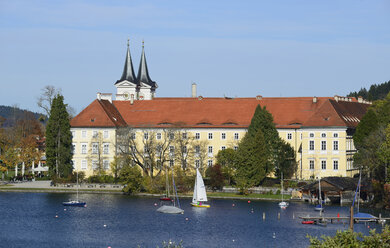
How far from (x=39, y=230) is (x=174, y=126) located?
4350cm

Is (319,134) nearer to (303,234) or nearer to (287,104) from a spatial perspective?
(287,104)

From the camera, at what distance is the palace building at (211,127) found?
105 m

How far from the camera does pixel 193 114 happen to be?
115688 millimetres

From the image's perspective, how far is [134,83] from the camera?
462 ft

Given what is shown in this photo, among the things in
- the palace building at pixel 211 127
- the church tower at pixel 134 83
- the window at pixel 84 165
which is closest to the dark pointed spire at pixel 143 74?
the church tower at pixel 134 83

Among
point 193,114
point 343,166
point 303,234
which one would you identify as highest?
point 193,114

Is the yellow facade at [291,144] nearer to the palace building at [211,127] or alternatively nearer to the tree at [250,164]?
the palace building at [211,127]

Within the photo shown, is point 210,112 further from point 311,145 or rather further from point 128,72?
point 128,72

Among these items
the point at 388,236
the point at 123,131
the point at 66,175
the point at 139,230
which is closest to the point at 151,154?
the point at 123,131

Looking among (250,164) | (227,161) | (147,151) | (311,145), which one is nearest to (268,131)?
(227,161)

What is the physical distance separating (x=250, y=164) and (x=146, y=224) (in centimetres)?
2653

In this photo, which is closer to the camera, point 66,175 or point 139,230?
point 139,230

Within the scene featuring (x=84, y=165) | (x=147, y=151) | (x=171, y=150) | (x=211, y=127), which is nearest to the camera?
(x=147, y=151)

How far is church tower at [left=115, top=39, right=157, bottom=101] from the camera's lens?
14012 cm
